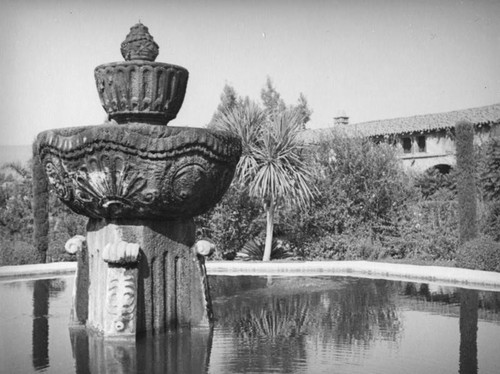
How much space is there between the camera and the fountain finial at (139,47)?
5461 mm

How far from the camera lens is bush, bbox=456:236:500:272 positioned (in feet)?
38.0

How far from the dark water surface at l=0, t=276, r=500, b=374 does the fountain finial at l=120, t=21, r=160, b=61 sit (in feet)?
7.14

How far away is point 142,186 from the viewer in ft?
17.4

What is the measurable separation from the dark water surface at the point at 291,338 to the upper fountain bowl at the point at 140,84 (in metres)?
1.76

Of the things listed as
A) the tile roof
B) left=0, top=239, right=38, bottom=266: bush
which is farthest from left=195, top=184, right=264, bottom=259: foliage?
the tile roof

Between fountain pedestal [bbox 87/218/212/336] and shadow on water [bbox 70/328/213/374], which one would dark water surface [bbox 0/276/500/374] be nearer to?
shadow on water [bbox 70/328/213/374]

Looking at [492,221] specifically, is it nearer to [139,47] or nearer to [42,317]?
[42,317]

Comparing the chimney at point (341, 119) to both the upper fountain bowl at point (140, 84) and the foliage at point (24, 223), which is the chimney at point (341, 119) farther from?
the upper fountain bowl at point (140, 84)

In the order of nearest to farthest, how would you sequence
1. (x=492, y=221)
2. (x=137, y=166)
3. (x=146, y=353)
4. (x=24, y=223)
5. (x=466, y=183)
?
(x=146, y=353) < (x=137, y=166) < (x=466, y=183) < (x=492, y=221) < (x=24, y=223)

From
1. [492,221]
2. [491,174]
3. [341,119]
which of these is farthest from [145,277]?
[341,119]

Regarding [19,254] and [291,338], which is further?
Result: [19,254]

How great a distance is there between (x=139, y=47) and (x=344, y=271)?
747cm

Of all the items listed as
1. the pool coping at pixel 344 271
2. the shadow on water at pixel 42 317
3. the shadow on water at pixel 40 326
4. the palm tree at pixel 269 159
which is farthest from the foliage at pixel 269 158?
the shadow on water at pixel 40 326

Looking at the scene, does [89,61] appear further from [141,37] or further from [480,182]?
[480,182]
